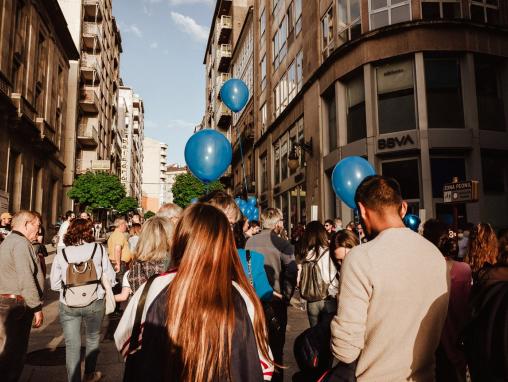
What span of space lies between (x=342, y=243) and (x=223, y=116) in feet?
125

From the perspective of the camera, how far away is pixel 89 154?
38.8 m

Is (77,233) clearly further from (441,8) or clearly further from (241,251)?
(441,8)

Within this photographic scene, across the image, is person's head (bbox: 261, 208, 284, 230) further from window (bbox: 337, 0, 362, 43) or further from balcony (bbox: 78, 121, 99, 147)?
balcony (bbox: 78, 121, 99, 147)

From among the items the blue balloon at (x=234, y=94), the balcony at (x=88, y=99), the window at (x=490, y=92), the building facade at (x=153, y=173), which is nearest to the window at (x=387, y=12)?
the window at (x=490, y=92)

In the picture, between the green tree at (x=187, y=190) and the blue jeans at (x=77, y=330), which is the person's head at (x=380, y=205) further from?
the green tree at (x=187, y=190)

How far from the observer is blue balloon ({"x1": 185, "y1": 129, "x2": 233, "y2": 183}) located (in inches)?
281

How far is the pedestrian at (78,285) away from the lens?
4.29 m

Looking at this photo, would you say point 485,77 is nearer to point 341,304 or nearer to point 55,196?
point 341,304

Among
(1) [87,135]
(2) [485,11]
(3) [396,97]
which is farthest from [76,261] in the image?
(1) [87,135]

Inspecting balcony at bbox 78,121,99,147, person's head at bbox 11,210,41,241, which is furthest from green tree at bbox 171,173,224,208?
person's head at bbox 11,210,41,241

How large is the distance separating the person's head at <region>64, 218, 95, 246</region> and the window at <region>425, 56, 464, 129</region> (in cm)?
1315

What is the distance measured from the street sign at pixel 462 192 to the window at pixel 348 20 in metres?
8.93

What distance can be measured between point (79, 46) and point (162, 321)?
38817mm

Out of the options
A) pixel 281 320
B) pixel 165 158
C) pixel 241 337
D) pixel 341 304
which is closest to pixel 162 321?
pixel 241 337
